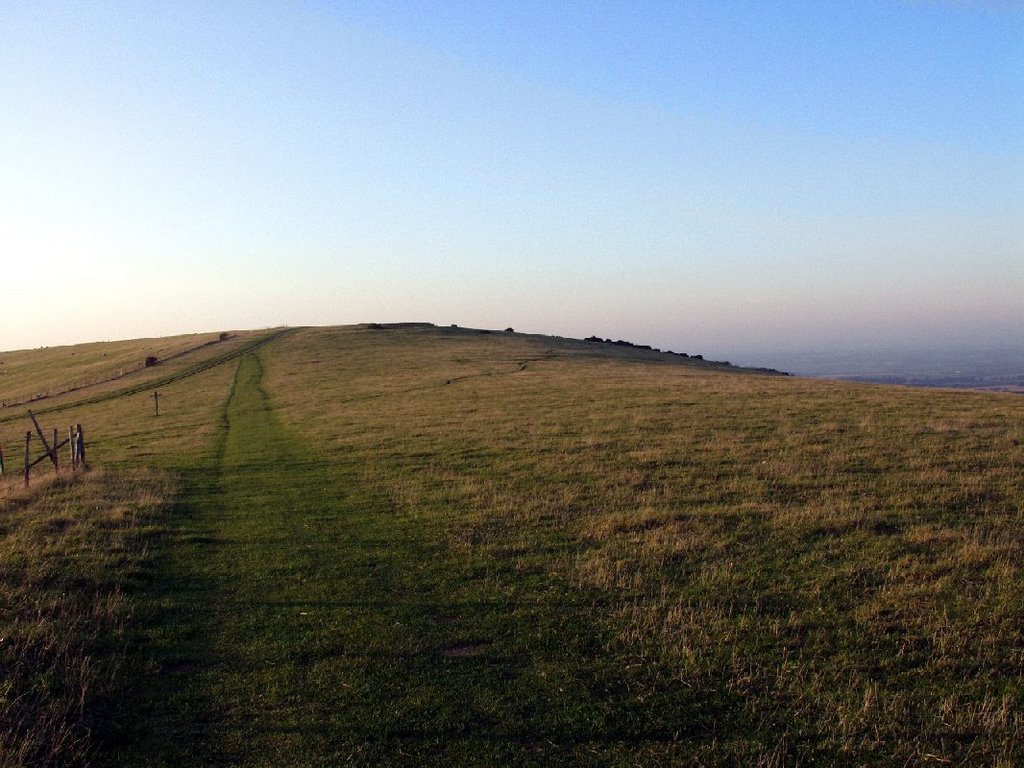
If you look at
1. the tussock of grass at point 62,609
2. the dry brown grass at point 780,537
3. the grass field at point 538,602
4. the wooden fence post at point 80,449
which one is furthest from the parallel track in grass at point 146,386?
the tussock of grass at point 62,609

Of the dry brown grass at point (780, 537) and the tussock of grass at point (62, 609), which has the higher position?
the dry brown grass at point (780, 537)

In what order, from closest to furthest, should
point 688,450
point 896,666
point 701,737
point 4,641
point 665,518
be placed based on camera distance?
point 701,737 → point 896,666 → point 4,641 → point 665,518 → point 688,450

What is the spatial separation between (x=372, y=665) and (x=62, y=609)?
5.50 metres

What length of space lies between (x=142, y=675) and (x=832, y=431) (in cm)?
2413

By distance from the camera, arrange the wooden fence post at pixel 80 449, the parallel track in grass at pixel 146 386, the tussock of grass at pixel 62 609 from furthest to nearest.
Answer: the parallel track in grass at pixel 146 386, the wooden fence post at pixel 80 449, the tussock of grass at pixel 62 609

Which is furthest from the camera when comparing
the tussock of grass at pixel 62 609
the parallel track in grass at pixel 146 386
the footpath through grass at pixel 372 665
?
the parallel track in grass at pixel 146 386

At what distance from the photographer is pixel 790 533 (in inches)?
593

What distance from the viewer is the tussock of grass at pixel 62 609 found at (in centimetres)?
791

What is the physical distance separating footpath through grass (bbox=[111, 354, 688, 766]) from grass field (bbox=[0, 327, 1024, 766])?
0.04 meters

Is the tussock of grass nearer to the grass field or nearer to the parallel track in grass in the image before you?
the grass field

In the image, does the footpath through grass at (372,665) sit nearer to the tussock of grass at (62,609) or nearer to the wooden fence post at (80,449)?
the tussock of grass at (62,609)

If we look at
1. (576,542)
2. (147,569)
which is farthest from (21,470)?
(576,542)

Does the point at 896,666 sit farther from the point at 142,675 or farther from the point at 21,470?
the point at 21,470

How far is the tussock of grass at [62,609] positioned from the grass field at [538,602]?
0.06 metres
